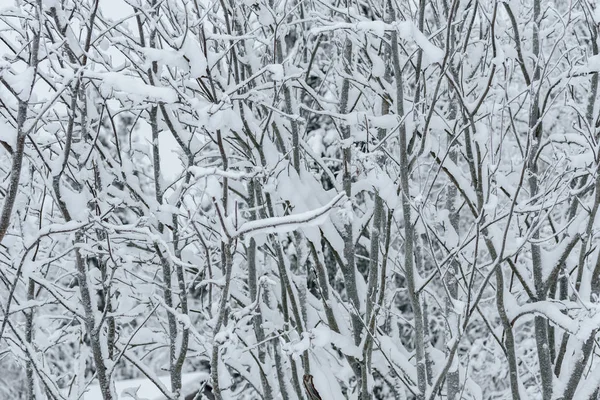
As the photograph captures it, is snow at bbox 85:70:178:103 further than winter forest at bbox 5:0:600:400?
No

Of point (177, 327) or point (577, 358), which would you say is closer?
point (577, 358)

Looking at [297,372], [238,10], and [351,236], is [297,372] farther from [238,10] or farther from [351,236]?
[238,10]

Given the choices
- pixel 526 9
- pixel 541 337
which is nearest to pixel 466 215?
pixel 526 9

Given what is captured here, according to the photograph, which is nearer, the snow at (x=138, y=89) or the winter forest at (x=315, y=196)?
the snow at (x=138, y=89)

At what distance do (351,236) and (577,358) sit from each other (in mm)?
1312

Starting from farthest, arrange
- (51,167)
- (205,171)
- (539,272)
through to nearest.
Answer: (539,272)
(51,167)
(205,171)

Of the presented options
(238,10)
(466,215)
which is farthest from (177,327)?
(466,215)

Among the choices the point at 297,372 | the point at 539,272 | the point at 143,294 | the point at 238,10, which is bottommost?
the point at 297,372

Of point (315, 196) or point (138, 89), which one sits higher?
point (138, 89)

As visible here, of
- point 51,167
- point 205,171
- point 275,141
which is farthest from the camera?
point 275,141

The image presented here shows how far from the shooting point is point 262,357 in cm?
355

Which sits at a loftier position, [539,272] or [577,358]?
[539,272]

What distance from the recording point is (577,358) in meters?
3.11

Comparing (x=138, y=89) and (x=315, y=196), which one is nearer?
(x=138, y=89)
